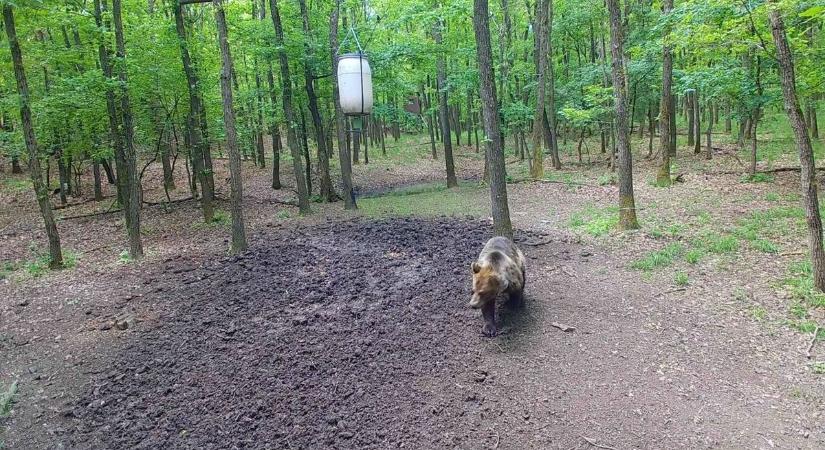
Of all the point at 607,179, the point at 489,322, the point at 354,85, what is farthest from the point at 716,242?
the point at 607,179

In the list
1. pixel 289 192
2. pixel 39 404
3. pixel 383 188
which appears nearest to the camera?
pixel 39 404

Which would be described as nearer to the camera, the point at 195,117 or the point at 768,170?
the point at 195,117

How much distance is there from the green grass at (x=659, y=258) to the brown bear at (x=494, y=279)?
2.41m

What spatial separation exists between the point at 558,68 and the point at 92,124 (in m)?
22.7

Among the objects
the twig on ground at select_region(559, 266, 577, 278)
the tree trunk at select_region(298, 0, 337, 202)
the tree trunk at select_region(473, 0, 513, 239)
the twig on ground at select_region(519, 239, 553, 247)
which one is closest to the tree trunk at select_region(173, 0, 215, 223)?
the tree trunk at select_region(298, 0, 337, 202)

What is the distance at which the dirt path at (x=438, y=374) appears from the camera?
4.14 metres

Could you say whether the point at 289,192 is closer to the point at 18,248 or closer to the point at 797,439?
the point at 18,248

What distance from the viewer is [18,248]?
1119 cm

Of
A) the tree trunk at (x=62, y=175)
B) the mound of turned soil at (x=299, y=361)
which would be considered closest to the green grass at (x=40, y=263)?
the mound of turned soil at (x=299, y=361)

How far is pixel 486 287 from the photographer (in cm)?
530

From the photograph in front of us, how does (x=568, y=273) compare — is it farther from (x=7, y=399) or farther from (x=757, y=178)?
(x=757, y=178)

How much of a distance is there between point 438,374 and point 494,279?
1.22 meters

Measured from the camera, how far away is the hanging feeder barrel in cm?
745

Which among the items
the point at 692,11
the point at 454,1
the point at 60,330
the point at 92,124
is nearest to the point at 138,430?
the point at 60,330
